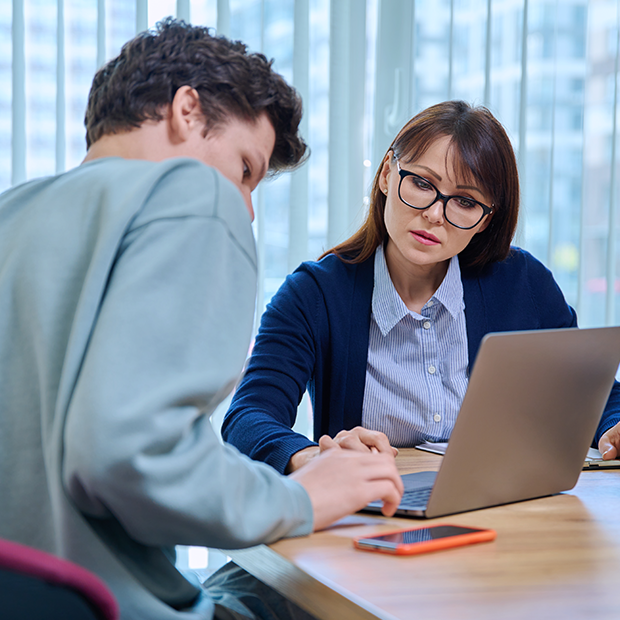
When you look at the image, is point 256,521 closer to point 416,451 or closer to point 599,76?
point 416,451

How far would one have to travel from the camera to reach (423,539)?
703 mm

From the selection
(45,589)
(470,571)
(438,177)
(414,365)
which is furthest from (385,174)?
(45,589)

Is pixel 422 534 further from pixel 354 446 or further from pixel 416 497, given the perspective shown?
pixel 354 446

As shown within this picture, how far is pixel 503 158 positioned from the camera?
148 cm

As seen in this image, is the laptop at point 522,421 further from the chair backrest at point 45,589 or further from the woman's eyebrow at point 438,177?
the woman's eyebrow at point 438,177

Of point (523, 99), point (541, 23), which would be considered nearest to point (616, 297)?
point (523, 99)

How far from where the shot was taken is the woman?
1.42m

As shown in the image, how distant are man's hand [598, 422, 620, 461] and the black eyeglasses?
51cm

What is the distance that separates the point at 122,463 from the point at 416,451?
84 centimetres

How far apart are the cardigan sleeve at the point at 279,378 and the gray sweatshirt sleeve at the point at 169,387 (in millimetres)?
411

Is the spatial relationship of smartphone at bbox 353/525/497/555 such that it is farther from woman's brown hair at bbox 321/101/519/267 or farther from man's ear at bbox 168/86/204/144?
woman's brown hair at bbox 321/101/519/267

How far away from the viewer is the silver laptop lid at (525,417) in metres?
0.76

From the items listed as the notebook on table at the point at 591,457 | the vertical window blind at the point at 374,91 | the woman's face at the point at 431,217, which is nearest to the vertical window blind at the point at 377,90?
the vertical window blind at the point at 374,91

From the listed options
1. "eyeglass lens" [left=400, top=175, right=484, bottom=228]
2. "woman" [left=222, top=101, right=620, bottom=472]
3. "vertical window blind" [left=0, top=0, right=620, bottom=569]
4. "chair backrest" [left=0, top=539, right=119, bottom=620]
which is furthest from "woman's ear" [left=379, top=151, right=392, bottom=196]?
"chair backrest" [left=0, top=539, right=119, bottom=620]
